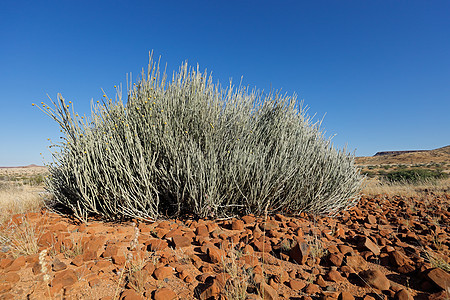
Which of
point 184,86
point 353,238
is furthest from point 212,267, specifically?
point 184,86

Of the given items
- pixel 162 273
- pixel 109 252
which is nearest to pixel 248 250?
pixel 162 273

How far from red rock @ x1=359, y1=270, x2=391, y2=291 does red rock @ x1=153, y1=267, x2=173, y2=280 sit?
1606 mm

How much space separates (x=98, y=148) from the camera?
388cm

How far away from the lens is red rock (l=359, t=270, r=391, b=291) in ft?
6.40

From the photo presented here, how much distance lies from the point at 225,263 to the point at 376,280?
120 centimetres

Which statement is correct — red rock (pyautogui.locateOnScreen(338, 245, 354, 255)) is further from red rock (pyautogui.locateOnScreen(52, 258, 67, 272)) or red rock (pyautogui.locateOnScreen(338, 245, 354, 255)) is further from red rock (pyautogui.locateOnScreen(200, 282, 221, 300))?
red rock (pyautogui.locateOnScreen(52, 258, 67, 272))

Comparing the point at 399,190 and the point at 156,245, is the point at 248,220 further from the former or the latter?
the point at 399,190

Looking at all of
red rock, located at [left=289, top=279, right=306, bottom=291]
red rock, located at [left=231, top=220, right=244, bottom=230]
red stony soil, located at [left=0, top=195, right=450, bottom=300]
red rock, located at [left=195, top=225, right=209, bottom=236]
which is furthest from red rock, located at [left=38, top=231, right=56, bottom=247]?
red rock, located at [left=289, top=279, right=306, bottom=291]

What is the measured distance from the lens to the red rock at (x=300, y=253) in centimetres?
237

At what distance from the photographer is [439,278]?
1.94 m

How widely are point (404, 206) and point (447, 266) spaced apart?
3.19 metres

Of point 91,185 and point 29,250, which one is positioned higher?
point 91,185

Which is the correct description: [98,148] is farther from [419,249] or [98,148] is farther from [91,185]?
[419,249]

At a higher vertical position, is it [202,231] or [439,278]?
[202,231]
